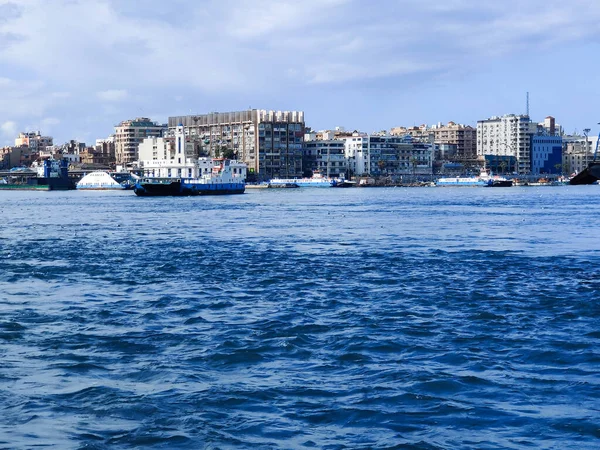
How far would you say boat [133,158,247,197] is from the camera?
122 metres

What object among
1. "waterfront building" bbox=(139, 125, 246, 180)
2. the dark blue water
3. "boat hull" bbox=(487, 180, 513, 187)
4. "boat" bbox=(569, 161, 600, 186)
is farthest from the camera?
"boat hull" bbox=(487, 180, 513, 187)

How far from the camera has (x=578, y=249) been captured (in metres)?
33.7

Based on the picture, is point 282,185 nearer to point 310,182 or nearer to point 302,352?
point 310,182

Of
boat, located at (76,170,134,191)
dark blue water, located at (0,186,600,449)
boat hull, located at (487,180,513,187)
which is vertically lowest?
dark blue water, located at (0,186,600,449)

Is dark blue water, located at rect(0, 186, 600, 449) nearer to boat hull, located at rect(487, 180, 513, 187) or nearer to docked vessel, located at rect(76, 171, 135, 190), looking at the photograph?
docked vessel, located at rect(76, 171, 135, 190)

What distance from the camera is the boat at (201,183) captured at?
4815 inches

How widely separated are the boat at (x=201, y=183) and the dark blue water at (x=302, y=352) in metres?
92.2

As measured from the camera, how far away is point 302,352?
1471 cm

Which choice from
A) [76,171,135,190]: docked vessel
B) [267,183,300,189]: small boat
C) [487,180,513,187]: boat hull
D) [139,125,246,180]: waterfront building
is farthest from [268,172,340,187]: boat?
[139,125,246,180]: waterfront building

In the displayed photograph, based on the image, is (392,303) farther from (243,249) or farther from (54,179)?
(54,179)

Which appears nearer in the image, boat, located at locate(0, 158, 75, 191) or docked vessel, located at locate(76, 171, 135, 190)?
docked vessel, located at locate(76, 171, 135, 190)

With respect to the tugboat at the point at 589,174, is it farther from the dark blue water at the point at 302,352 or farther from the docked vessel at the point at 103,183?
the docked vessel at the point at 103,183

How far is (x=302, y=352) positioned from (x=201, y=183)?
386 ft

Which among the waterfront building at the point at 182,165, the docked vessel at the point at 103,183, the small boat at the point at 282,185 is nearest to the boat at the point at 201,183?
the waterfront building at the point at 182,165
